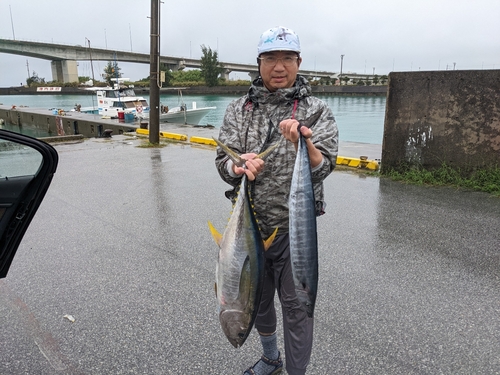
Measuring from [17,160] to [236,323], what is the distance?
5.05ft

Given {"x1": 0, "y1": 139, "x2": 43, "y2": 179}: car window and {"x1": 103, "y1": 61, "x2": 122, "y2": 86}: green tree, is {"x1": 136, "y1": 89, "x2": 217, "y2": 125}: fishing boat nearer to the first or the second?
{"x1": 103, "y1": 61, "x2": 122, "y2": 86}: green tree

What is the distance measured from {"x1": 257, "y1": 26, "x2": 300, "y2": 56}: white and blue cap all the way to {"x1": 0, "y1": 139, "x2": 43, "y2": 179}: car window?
1.31 m

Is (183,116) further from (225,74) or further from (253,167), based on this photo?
(225,74)

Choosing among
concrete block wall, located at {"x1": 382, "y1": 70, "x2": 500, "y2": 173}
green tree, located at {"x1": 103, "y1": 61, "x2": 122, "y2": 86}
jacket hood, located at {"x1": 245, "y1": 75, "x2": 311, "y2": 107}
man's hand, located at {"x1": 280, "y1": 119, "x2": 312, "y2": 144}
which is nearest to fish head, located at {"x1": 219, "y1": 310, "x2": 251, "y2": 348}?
man's hand, located at {"x1": 280, "y1": 119, "x2": 312, "y2": 144}

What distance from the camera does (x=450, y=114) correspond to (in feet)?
21.0

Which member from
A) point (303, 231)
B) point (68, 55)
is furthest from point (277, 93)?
point (68, 55)

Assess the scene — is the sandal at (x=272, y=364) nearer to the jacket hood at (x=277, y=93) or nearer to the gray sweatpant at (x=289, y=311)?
the gray sweatpant at (x=289, y=311)

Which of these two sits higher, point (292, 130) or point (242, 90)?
point (242, 90)

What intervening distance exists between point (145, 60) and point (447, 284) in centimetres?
6576

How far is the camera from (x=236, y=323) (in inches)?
71.2

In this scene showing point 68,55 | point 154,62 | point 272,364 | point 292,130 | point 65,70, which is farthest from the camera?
point 65,70

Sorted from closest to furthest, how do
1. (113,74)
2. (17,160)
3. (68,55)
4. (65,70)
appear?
(17,160) → (113,74) → (68,55) → (65,70)

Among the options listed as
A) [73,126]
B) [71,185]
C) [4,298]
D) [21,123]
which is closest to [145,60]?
[21,123]

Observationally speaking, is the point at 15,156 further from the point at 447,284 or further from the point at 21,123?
the point at 21,123
